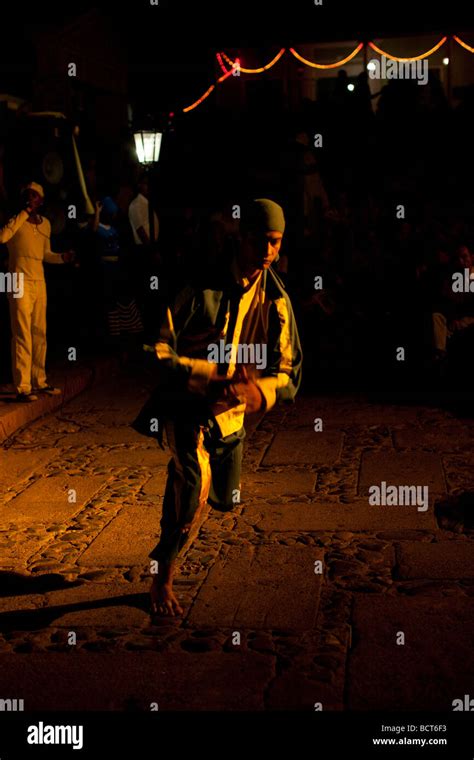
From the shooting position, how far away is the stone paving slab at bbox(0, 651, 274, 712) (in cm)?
377

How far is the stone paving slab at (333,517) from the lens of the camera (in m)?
6.05

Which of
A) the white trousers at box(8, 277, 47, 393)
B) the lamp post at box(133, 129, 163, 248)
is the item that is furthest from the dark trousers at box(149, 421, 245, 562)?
the lamp post at box(133, 129, 163, 248)

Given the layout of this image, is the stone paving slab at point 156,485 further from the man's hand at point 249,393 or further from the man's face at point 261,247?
the man's face at point 261,247

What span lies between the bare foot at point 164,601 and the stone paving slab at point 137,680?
1.46ft

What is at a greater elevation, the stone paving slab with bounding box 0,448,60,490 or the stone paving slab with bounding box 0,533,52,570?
the stone paving slab with bounding box 0,448,60,490

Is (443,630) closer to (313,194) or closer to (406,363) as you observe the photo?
(406,363)

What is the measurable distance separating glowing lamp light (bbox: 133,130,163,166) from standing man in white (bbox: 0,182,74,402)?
4.53 m

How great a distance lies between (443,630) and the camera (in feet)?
14.4

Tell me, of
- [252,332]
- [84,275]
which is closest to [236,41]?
[84,275]

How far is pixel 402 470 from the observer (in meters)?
7.39

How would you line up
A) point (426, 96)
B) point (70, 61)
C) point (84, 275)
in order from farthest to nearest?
1. point (426, 96)
2. point (70, 61)
3. point (84, 275)

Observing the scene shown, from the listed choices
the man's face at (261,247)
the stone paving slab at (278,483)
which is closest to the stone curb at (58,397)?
the stone paving slab at (278,483)

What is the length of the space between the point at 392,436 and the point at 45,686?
5.21 m

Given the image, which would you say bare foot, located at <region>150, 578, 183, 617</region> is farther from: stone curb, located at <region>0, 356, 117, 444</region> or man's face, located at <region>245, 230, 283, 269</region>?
stone curb, located at <region>0, 356, 117, 444</region>
